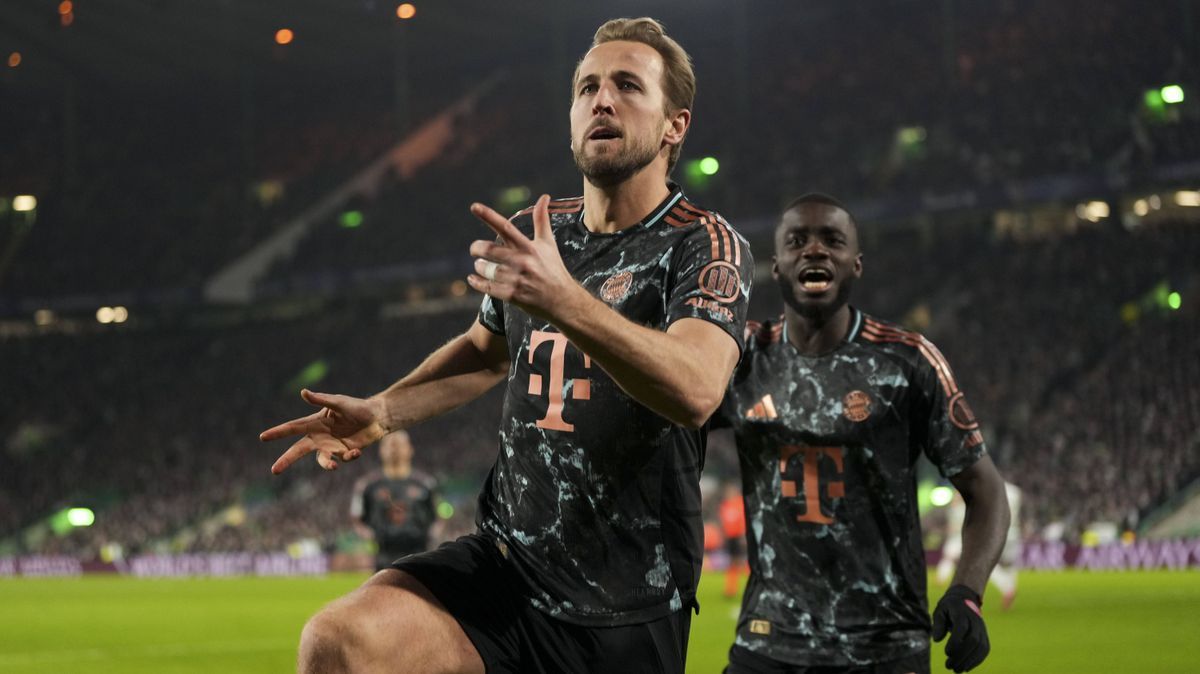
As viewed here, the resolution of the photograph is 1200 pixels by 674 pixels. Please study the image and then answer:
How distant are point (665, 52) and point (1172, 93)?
32.4m

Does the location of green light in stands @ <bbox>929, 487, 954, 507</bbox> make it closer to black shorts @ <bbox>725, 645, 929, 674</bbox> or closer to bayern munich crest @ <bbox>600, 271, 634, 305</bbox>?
black shorts @ <bbox>725, 645, 929, 674</bbox>

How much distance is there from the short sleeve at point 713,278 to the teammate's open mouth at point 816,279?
168cm

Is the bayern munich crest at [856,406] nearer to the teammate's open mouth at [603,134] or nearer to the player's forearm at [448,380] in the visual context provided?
the player's forearm at [448,380]

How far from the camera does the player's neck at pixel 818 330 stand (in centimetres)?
564

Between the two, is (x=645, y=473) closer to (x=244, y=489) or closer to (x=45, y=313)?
(x=244, y=489)

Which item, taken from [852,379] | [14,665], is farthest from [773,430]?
[14,665]

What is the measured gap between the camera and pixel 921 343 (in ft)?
18.0

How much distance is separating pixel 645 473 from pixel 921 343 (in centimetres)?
201

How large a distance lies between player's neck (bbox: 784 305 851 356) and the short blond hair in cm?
175

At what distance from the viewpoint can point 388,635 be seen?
355cm

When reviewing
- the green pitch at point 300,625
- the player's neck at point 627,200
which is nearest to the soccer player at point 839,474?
the player's neck at point 627,200

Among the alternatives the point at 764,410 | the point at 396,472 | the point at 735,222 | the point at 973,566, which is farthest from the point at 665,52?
the point at 735,222

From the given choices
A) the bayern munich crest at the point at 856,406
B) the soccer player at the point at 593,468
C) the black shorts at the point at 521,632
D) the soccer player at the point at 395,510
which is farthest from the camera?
the soccer player at the point at 395,510

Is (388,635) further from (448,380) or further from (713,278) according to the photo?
(713,278)
